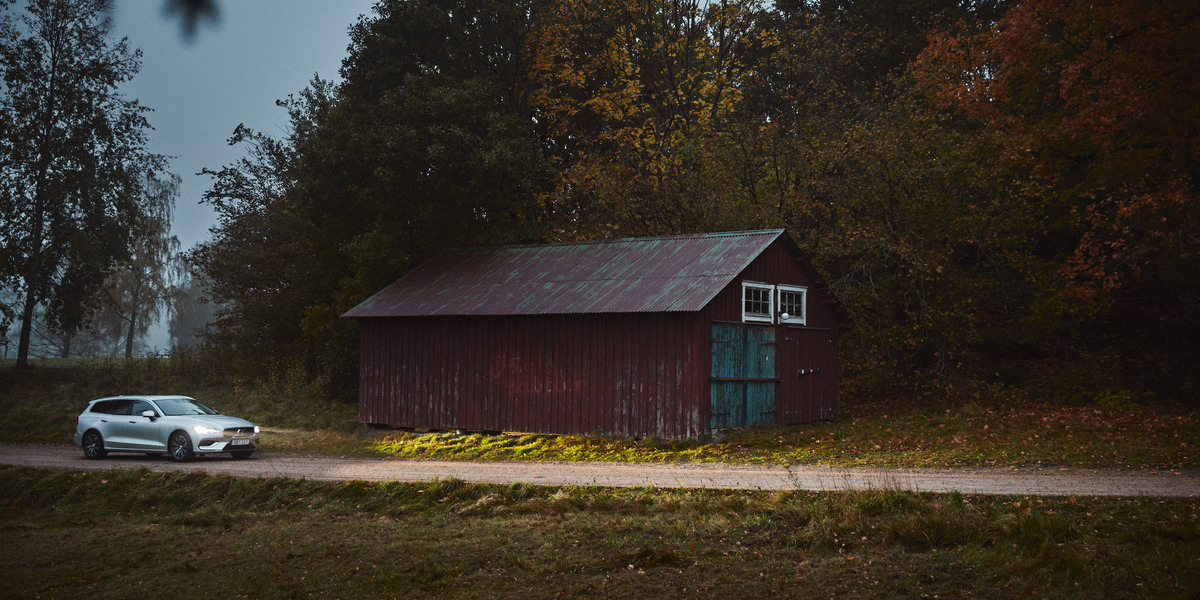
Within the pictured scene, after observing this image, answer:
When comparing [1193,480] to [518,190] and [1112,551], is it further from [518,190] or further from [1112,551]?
[518,190]

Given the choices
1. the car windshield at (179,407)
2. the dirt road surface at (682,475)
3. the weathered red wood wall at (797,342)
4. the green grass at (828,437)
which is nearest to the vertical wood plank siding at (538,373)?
the green grass at (828,437)

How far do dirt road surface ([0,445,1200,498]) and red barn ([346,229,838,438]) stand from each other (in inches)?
129

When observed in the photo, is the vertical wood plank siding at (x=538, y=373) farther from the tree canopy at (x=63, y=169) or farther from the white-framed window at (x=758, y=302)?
the tree canopy at (x=63, y=169)

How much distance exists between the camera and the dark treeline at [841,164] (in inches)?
910

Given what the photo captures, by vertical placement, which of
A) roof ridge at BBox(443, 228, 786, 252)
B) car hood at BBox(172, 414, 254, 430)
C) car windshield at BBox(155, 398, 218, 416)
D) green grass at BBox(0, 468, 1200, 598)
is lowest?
green grass at BBox(0, 468, 1200, 598)

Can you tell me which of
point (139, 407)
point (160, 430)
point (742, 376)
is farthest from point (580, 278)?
point (139, 407)

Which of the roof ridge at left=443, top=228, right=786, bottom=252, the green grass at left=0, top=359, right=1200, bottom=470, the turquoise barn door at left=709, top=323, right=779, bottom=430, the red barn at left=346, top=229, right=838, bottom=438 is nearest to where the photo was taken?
the green grass at left=0, top=359, right=1200, bottom=470

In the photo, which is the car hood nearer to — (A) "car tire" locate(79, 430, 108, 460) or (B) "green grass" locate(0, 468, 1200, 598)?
(A) "car tire" locate(79, 430, 108, 460)

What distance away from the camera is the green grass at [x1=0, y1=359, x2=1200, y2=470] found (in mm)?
16375

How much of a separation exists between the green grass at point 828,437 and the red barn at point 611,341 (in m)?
0.69

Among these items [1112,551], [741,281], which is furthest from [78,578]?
[741,281]

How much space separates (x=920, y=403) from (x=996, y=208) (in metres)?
5.64

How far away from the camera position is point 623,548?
961 centimetres

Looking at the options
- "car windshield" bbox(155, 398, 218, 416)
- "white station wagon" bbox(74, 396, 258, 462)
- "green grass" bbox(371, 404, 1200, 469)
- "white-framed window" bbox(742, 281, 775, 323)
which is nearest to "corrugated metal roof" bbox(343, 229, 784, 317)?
"white-framed window" bbox(742, 281, 775, 323)
